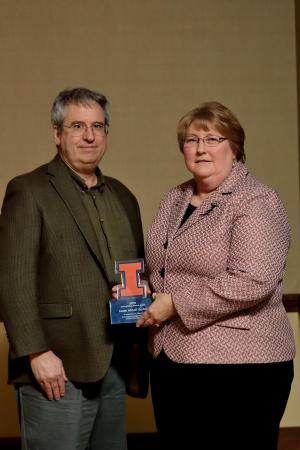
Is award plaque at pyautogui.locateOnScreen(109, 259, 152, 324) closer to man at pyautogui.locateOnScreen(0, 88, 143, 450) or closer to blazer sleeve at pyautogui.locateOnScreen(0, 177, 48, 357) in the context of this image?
man at pyautogui.locateOnScreen(0, 88, 143, 450)

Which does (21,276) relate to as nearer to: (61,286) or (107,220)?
(61,286)

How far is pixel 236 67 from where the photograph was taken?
3.20 meters

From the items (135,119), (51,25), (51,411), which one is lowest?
(51,411)

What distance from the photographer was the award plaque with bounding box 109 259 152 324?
75.0 inches

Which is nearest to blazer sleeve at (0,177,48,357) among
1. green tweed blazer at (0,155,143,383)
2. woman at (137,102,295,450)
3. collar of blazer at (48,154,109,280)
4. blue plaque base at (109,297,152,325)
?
green tweed blazer at (0,155,143,383)

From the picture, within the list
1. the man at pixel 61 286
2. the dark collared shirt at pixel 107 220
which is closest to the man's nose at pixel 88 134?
the man at pixel 61 286

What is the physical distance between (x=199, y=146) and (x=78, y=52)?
1474mm

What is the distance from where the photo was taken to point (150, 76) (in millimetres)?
3188

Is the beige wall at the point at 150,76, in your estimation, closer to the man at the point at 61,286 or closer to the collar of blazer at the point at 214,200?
the man at the point at 61,286

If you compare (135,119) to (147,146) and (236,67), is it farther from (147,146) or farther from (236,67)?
(236,67)

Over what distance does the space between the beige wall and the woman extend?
1.25 meters

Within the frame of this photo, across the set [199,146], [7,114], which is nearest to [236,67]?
[7,114]

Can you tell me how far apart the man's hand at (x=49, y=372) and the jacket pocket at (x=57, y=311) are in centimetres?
11

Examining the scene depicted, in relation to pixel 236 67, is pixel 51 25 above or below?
above
